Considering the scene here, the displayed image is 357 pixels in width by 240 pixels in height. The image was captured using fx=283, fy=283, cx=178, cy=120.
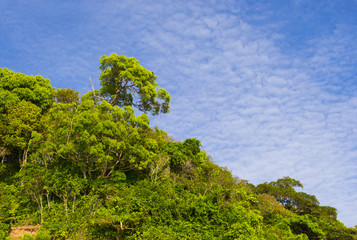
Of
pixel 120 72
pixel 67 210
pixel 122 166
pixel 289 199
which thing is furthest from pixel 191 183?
pixel 289 199

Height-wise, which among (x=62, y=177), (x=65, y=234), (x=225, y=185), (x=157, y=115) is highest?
(x=157, y=115)

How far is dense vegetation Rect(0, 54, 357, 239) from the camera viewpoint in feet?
47.6

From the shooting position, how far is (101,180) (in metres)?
16.9

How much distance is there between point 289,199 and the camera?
140 feet

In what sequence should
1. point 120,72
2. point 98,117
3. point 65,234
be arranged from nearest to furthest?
point 65,234 < point 98,117 < point 120,72

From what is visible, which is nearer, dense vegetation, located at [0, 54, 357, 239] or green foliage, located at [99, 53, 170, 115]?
dense vegetation, located at [0, 54, 357, 239]

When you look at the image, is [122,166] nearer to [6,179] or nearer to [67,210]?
[67,210]

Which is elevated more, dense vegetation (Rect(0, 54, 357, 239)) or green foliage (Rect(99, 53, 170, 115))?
green foliage (Rect(99, 53, 170, 115))

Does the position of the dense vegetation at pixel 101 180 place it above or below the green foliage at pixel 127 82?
below

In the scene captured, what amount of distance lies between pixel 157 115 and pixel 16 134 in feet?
41.1

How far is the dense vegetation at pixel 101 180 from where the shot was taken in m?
14.5

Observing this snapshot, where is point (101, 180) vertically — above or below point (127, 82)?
below

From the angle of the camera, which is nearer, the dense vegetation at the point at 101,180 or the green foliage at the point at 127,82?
the dense vegetation at the point at 101,180

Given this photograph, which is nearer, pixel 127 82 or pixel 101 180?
pixel 101 180
